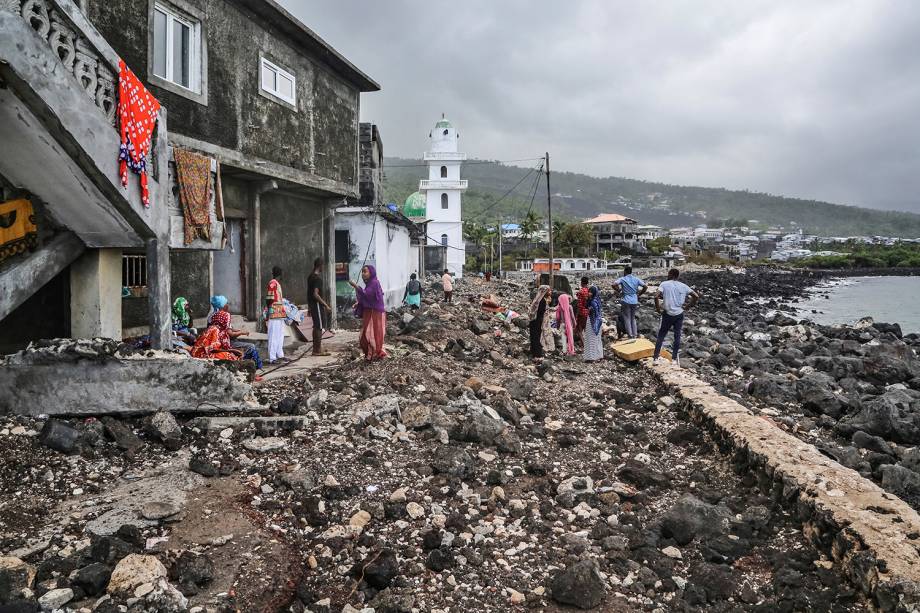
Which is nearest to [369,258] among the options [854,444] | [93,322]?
[93,322]

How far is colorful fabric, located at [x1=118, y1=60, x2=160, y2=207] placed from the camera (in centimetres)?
601

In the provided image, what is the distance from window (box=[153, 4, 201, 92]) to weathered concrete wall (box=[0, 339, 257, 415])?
17.9ft

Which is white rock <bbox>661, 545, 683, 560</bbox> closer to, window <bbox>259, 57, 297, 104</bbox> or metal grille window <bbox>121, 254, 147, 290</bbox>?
metal grille window <bbox>121, 254, 147, 290</bbox>

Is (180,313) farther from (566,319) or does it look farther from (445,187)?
(445,187)

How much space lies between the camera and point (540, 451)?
6387 mm

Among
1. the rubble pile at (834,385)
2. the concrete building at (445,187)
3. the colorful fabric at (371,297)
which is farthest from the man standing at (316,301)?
the concrete building at (445,187)

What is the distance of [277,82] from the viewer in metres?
12.2

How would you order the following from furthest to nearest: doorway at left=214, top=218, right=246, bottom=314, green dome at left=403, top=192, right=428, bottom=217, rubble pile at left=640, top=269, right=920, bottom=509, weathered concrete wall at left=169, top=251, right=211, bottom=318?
green dome at left=403, top=192, right=428, bottom=217 → doorway at left=214, top=218, right=246, bottom=314 → weathered concrete wall at left=169, top=251, right=211, bottom=318 → rubble pile at left=640, top=269, right=920, bottom=509

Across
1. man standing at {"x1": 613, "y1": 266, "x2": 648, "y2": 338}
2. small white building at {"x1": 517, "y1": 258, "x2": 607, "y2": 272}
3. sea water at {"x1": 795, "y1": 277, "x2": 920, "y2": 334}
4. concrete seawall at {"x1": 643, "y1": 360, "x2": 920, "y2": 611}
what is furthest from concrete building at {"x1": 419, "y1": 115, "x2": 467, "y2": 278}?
concrete seawall at {"x1": 643, "y1": 360, "x2": 920, "y2": 611}

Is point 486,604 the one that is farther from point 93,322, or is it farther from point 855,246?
point 855,246

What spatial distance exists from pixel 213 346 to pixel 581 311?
24.3 feet

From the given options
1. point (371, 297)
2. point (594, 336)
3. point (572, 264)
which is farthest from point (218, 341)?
point (572, 264)

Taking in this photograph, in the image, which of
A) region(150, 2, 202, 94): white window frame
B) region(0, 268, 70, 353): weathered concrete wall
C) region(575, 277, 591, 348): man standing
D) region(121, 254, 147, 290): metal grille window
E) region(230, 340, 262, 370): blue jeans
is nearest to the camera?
region(0, 268, 70, 353): weathered concrete wall

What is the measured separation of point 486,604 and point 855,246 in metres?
138
